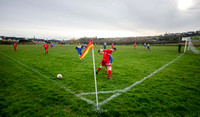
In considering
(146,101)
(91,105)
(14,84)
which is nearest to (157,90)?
(146,101)

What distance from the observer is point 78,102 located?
3.22 metres

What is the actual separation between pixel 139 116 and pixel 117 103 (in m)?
0.78

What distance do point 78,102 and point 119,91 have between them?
177cm

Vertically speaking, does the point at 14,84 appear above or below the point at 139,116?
above

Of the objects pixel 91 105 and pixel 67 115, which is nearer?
pixel 67 115

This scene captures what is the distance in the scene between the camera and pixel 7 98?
3.31 m

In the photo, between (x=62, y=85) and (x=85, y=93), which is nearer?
(x=85, y=93)

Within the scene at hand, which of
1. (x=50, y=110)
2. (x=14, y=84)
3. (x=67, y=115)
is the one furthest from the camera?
(x=14, y=84)

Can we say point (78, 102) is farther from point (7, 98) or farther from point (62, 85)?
point (7, 98)

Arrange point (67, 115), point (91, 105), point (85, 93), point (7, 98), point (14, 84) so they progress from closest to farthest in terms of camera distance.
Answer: point (67, 115) → point (91, 105) → point (7, 98) → point (85, 93) → point (14, 84)

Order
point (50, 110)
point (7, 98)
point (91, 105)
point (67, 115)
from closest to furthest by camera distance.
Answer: point (67, 115) < point (50, 110) < point (91, 105) < point (7, 98)

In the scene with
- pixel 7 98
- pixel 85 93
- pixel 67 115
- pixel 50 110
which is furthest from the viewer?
pixel 85 93

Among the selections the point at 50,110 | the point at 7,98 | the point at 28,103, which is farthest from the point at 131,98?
the point at 7,98

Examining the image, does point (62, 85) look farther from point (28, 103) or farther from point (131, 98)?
point (131, 98)
